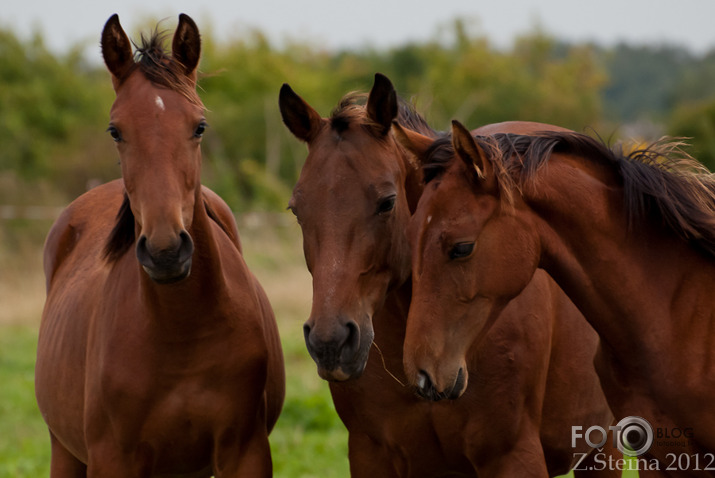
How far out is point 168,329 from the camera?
4.16 m

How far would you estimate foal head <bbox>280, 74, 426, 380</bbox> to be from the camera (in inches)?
141

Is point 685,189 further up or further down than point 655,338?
further up

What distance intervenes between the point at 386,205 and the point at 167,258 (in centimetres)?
93

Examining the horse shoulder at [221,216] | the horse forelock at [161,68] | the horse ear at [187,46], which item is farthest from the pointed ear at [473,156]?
the horse shoulder at [221,216]

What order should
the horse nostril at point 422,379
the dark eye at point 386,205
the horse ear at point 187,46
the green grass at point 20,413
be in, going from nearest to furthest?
the horse nostril at point 422,379 < the dark eye at point 386,205 < the horse ear at point 187,46 < the green grass at point 20,413

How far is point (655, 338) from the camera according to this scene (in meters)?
3.65

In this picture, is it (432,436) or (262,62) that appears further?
(262,62)

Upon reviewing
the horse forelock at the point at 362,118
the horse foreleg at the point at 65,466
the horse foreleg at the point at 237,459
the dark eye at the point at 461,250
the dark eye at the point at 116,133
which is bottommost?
the horse foreleg at the point at 65,466

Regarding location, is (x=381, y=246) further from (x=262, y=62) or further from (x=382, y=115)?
(x=262, y=62)

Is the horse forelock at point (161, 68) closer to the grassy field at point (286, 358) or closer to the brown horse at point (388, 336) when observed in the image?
the brown horse at point (388, 336)

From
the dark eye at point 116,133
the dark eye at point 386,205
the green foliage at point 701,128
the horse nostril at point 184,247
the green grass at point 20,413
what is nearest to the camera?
the horse nostril at point 184,247

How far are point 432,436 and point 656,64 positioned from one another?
115421 millimetres

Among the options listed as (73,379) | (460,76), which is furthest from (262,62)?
(73,379)

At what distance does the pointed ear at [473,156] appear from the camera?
3.55 metres
